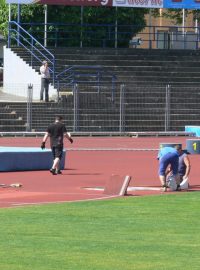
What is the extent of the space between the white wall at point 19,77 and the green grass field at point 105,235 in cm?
2615

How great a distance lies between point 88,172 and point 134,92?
17.9m

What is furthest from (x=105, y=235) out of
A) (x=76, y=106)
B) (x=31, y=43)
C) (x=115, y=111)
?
(x=31, y=43)

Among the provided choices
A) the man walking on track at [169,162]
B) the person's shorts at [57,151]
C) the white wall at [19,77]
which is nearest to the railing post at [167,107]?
the white wall at [19,77]

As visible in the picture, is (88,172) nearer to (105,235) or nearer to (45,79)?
(105,235)

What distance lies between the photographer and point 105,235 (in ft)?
57.8

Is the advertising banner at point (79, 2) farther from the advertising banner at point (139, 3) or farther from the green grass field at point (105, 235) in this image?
the green grass field at point (105, 235)

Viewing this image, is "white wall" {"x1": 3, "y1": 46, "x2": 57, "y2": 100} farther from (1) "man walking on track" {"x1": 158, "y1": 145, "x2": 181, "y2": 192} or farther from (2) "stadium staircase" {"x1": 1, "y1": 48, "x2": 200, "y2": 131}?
(1) "man walking on track" {"x1": 158, "y1": 145, "x2": 181, "y2": 192}

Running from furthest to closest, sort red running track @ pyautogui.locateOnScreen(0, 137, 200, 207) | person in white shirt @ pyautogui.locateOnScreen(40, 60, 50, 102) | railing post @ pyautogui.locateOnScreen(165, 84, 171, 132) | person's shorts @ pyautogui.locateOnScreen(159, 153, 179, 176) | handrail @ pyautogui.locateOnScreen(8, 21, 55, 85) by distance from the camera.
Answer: handrail @ pyautogui.locateOnScreen(8, 21, 55, 85) → railing post @ pyautogui.locateOnScreen(165, 84, 171, 132) → person in white shirt @ pyautogui.locateOnScreen(40, 60, 50, 102) → person's shorts @ pyautogui.locateOnScreen(159, 153, 179, 176) → red running track @ pyautogui.locateOnScreen(0, 137, 200, 207)

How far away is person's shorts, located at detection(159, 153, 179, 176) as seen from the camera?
26.0m

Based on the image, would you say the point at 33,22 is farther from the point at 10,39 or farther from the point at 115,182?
the point at 115,182

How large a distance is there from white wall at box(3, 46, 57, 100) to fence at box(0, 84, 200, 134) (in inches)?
68.7

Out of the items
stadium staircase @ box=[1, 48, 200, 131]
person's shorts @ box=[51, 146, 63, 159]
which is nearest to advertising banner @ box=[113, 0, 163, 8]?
stadium staircase @ box=[1, 48, 200, 131]

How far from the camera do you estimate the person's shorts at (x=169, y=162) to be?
2600 cm

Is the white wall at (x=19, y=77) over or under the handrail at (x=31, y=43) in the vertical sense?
under
